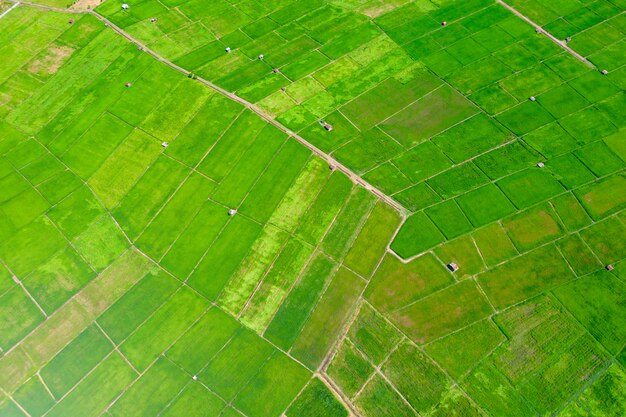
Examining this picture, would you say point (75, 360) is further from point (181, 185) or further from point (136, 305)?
point (181, 185)

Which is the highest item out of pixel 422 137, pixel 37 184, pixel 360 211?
pixel 422 137

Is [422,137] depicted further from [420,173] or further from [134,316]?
[134,316]

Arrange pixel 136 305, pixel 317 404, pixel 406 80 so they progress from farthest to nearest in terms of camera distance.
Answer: pixel 406 80 < pixel 136 305 < pixel 317 404

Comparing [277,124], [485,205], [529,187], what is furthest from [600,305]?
[277,124]

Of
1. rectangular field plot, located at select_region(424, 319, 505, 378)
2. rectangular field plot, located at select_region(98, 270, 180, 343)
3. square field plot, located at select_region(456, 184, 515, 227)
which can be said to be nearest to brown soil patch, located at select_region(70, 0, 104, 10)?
rectangular field plot, located at select_region(98, 270, 180, 343)

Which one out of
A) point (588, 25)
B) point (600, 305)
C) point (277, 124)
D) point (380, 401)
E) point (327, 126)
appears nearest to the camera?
point (380, 401)

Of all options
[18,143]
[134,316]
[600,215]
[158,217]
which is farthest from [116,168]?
[600,215]

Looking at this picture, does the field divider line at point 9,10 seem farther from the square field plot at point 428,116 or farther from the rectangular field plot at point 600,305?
the rectangular field plot at point 600,305

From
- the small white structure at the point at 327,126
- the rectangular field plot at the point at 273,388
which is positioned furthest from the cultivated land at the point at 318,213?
the small white structure at the point at 327,126
